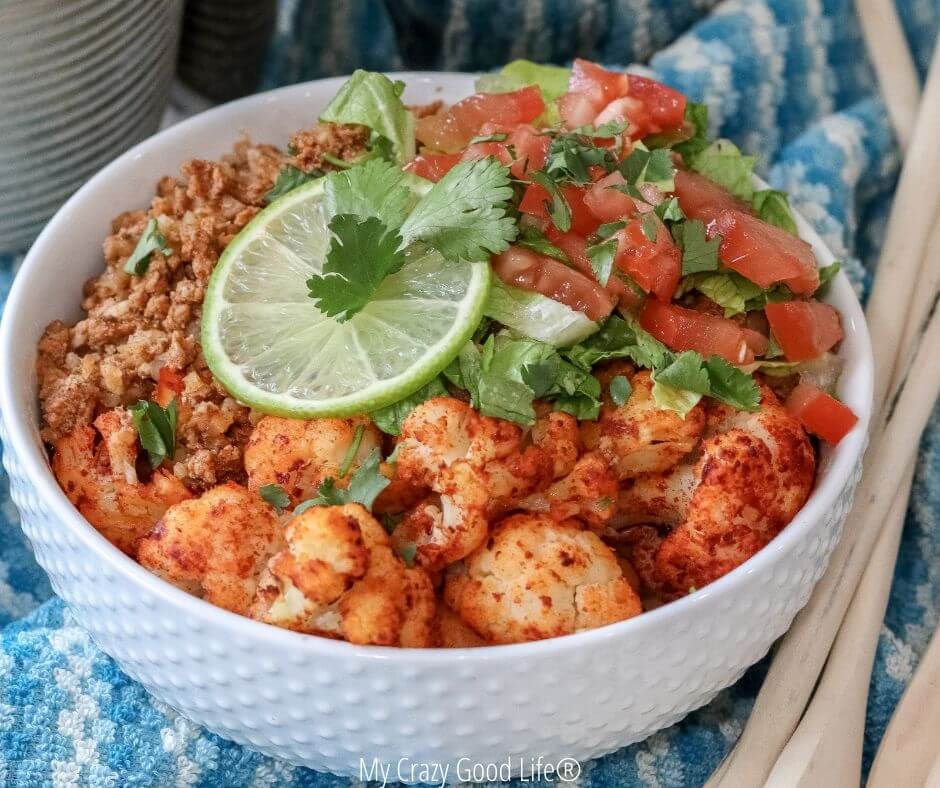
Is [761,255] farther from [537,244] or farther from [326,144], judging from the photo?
[326,144]

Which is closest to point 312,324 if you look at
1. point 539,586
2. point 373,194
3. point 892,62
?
point 373,194

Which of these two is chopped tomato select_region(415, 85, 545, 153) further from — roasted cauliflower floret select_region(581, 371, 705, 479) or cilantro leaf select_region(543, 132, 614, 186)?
roasted cauliflower floret select_region(581, 371, 705, 479)

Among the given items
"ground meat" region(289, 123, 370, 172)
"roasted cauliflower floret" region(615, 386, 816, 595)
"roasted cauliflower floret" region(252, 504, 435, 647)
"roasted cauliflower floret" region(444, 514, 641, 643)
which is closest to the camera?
"roasted cauliflower floret" region(252, 504, 435, 647)

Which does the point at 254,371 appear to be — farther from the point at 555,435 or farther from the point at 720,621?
the point at 720,621

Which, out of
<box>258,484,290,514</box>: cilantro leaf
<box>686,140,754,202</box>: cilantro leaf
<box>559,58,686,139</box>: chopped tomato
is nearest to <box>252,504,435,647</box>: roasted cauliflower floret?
<box>258,484,290,514</box>: cilantro leaf

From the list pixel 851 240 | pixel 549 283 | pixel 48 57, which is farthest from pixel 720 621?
pixel 48 57

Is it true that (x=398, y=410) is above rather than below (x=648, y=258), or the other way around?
below
